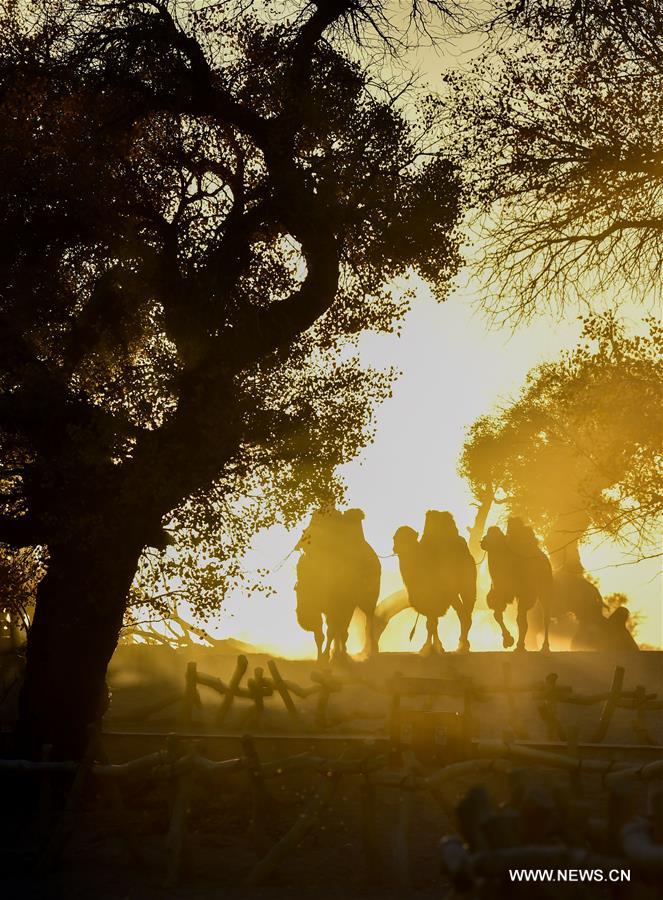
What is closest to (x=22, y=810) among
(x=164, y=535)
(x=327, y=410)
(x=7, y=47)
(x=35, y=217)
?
(x=164, y=535)

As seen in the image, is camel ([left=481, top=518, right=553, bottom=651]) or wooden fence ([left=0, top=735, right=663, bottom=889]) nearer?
wooden fence ([left=0, top=735, right=663, bottom=889])

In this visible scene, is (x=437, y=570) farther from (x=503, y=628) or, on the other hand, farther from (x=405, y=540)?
(x=503, y=628)

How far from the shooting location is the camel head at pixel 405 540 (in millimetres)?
30969

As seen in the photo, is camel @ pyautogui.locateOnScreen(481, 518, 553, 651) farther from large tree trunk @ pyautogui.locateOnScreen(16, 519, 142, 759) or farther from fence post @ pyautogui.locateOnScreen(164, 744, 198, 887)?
fence post @ pyautogui.locateOnScreen(164, 744, 198, 887)

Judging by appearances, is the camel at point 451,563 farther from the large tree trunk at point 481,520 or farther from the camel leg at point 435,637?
the large tree trunk at point 481,520

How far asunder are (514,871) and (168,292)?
11479 mm

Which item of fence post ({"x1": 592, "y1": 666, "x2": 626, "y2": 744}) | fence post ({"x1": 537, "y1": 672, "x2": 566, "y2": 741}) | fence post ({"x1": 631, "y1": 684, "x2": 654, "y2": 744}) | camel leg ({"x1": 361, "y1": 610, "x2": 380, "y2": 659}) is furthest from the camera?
camel leg ({"x1": 361, "y1": 610, "x2": 380, "y2": 659})

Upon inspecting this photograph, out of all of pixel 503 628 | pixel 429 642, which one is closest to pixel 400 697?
pixel 429 642

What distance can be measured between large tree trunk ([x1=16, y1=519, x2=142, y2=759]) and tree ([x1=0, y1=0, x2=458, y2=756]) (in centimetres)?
2

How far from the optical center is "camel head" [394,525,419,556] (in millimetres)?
30969

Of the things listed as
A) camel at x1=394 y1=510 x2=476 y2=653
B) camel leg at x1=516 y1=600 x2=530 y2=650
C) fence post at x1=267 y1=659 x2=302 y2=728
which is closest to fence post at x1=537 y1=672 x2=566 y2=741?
fence post at x1=267 y1=659 x2=302 y2=728

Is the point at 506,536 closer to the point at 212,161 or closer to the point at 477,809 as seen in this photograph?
the point at 212,161

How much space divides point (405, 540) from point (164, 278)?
1569 cm

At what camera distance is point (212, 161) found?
1725cm
